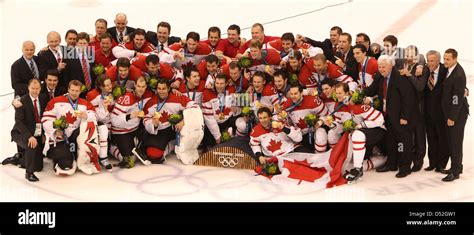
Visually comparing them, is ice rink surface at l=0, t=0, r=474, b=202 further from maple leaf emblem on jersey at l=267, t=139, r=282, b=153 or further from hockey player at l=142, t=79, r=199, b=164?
maple leaf emblem on jersey at l=267, t=139, r=282, b=153

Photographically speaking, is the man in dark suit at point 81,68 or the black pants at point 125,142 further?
the man in dark suit at point 81,68

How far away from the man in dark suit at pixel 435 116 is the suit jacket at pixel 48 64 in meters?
3.54

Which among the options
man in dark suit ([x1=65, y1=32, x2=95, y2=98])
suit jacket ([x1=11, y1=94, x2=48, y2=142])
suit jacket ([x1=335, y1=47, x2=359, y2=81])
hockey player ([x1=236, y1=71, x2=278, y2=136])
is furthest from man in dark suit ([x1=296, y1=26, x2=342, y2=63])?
suit jacket ([x1=11, y1=94, x2=48, y2=142])

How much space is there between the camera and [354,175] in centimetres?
738

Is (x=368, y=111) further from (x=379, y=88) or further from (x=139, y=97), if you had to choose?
(x=139, y=97)

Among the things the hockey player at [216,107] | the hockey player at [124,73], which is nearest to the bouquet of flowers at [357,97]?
the hockey player at [216,107]

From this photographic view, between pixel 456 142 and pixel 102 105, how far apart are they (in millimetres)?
3319

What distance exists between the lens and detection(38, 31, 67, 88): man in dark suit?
798 cm

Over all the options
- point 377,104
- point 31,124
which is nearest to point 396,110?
point 377,104

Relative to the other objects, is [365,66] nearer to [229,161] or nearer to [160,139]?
[229,161]

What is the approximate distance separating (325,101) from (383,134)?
0.65 meters

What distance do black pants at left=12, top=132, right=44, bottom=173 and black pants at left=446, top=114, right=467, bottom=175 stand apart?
12.4ft

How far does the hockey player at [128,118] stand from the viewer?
25.6 feet

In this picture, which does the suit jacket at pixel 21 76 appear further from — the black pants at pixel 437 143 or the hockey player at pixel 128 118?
the black pants at pixel 437 143
